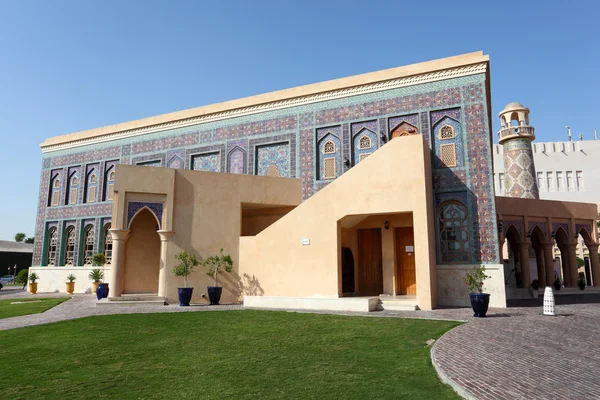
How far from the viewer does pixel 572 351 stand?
22.0 feet

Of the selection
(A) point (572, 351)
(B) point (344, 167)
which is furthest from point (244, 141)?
(A) point (572, 351)

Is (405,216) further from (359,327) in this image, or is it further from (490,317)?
(359,327)

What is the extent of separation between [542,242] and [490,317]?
1100 cm

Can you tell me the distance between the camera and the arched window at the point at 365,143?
16606 millimetres

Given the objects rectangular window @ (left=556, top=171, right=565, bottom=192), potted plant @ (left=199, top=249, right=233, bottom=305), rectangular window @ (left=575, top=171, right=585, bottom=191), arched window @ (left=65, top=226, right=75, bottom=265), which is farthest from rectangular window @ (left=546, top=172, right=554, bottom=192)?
arched window @ (left=65, top=226, right=75, bottom=265)

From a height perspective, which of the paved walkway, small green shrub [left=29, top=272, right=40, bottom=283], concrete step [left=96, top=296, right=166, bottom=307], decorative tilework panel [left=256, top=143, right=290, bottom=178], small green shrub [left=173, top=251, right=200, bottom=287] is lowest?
the paved walkway

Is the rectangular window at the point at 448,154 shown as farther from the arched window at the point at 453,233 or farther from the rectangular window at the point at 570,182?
the rectangular window at the point at 570,182

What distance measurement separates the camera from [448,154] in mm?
15055

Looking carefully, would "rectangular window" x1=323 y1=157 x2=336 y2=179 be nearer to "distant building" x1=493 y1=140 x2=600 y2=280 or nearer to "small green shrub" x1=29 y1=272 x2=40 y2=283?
"small green shrub" x1=29 y1=272 x2=40 y2=283

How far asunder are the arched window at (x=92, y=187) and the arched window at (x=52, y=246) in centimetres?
295

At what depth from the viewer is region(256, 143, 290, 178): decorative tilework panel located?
18.1 m

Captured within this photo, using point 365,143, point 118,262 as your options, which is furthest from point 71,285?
A: point 365,143

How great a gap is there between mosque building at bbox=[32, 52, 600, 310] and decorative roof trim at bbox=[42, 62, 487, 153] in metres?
0.05

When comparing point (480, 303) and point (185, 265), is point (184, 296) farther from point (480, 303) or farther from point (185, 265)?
point (480, 303)
